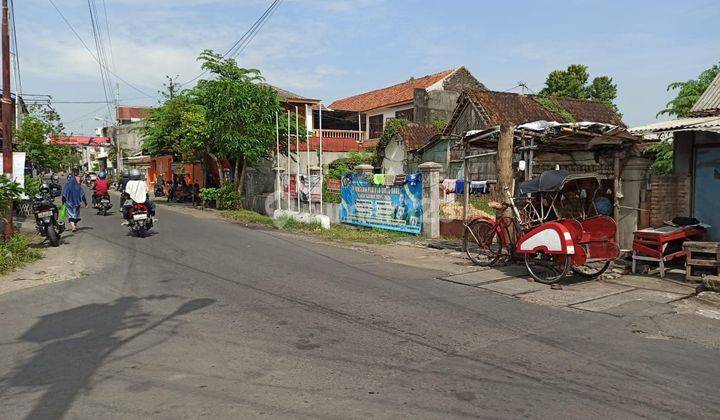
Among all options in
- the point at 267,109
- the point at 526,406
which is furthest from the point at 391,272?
the point at 267,109

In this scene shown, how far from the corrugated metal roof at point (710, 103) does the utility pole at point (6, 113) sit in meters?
13.7

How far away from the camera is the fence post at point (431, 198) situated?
1450cm

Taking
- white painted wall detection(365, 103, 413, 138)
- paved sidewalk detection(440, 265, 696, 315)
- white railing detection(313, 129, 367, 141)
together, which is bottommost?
paved sidewalk detection(440, 265, 696, 315)

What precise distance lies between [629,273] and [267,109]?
17118mm

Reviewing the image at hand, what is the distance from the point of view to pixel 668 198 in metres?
10.3

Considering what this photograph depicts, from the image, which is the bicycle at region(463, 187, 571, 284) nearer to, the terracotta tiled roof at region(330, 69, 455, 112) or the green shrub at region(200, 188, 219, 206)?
the green shrub at region(200, 188, 219, 206)

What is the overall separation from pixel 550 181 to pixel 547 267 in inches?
56.4

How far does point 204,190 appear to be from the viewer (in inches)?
1016

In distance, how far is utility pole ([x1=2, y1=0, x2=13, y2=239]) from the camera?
11438 mm

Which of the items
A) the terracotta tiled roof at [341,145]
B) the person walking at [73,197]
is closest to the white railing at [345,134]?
the terracotta tiled roof at [341,145]

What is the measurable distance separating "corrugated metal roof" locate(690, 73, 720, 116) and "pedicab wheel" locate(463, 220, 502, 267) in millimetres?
4735

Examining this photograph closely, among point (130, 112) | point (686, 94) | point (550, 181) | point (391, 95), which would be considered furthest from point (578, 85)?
point (130, 112)

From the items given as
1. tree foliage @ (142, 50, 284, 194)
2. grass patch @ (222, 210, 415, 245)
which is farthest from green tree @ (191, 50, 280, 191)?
grass patch @ (222, 210, 415, 245)

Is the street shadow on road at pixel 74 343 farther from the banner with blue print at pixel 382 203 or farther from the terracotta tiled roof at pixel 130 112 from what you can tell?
the terracotta tiled roof at pixel 130 112
